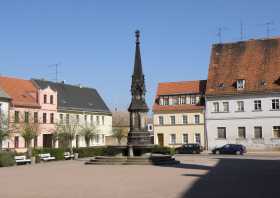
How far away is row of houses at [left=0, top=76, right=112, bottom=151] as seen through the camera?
177ft

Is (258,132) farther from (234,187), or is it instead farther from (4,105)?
(234,187)

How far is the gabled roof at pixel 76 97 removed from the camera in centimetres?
6500

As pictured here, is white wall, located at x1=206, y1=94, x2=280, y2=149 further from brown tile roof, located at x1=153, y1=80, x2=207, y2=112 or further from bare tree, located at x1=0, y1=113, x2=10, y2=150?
bare tree, located at x1=0, y1=113, x2=10, y2=150

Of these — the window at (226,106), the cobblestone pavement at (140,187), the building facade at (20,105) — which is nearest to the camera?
the cobblestone pavement at (140,187)

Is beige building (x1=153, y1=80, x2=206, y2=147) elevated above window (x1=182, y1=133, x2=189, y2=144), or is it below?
above

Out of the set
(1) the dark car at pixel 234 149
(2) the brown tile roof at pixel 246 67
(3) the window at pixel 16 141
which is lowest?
(1) the dark car at pixel 234 149

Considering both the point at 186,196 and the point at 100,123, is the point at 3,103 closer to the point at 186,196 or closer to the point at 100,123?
the point at 100,123

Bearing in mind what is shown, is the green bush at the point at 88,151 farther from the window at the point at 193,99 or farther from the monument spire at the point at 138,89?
the window at the point at 193,99

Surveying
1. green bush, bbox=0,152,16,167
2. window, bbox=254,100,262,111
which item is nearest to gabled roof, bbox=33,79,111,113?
window, bbox=254,100,262,111

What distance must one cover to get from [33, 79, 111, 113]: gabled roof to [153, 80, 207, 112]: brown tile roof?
12.5 m

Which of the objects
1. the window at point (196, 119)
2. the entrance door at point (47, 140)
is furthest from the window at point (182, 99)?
the entrance door at point (47, 140)

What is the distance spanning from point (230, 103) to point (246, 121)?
3027 mm

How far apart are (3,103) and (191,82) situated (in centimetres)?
2590

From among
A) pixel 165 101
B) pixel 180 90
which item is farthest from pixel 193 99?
pixel 165 101
